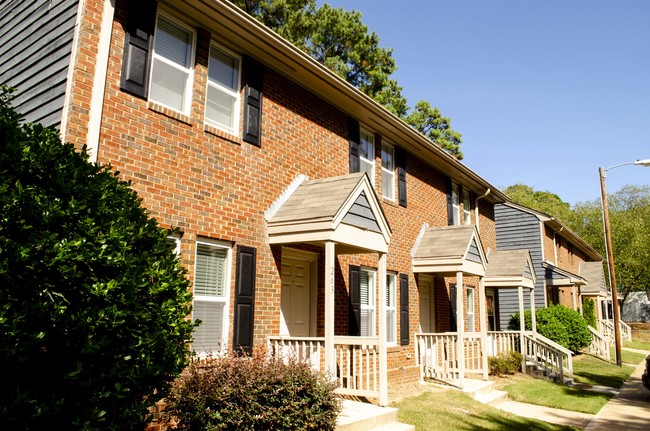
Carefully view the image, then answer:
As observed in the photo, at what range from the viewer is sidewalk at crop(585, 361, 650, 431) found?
9.55 meters

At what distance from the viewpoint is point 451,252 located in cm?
1298

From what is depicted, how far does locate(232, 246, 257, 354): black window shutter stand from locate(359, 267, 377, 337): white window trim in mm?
3789

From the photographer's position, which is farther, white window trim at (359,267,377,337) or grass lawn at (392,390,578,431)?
white window trim at (359,267,377,337)

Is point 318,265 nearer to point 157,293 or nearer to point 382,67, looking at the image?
point 157,293

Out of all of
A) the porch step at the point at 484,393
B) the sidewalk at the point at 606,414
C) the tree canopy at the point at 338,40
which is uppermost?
the tree canopy at the point at 338,40

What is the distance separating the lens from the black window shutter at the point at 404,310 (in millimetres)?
12586

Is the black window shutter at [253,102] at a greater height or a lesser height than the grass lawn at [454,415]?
greater

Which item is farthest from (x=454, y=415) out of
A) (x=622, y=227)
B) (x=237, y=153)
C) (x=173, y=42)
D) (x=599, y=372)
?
(x=622, y=227)

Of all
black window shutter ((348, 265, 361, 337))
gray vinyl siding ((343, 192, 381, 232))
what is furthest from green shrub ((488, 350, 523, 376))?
gray vinyl siding ((343, 192, 381, 232))

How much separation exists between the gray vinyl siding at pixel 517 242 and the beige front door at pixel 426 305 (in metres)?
10.8

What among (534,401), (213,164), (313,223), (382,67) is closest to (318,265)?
(313,223)

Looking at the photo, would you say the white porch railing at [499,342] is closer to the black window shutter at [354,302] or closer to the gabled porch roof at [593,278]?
the black window shutter at [354,302]

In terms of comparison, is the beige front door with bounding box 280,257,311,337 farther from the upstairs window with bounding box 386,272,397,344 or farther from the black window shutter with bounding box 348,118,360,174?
the upstairs window with bounding box 386,272,397,344

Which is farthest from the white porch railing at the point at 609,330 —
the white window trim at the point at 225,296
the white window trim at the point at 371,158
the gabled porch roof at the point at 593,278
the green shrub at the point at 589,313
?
the white window trim at the point at 225,296
